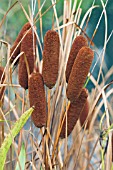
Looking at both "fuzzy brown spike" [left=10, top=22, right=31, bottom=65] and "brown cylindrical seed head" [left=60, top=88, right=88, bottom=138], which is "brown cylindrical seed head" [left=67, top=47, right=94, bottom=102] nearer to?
"brown cylindrical seed head" [left=60, top=88, right=88, bottom=138]

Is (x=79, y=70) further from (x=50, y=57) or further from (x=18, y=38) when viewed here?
(x=18, y=38)

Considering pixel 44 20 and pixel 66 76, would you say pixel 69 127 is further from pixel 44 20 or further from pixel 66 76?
pixel 44 20

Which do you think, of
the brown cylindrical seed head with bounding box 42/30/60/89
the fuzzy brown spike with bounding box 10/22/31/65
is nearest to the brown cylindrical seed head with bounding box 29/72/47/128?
the brown cylindrical seed head with bounding box 42/30/60/89

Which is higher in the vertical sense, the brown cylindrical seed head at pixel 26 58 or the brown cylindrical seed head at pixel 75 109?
the brown cylindrical seed head at pixel 26 58

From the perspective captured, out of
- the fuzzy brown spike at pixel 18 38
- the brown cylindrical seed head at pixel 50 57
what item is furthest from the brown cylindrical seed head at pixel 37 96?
the fuzzy brown spike at pixel 18 38

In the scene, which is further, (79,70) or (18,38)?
(18,38)

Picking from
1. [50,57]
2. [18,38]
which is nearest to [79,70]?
[50,57]

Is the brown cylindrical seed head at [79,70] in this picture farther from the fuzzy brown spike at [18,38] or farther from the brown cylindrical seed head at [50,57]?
the fuzzy brown spike at [18,38]
